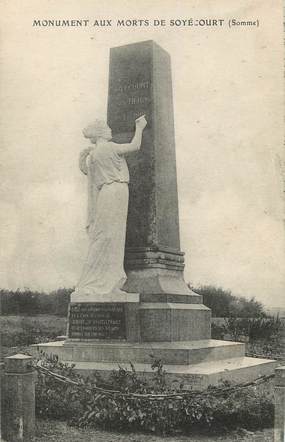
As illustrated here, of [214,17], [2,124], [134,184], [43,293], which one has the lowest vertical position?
[43,293]

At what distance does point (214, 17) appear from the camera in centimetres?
817

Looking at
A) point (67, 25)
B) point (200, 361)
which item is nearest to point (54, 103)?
point (67, 25)

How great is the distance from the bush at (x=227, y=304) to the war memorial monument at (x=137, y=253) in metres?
2.65

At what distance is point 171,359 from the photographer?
7441 mm

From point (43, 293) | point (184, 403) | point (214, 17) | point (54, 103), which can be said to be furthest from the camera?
point (43, 293)

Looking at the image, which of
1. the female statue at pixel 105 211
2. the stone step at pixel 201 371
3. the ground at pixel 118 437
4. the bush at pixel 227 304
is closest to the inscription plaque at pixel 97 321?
the female statue at pixel 105 211

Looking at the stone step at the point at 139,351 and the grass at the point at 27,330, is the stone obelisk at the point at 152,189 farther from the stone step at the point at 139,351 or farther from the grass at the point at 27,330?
the grass at the point at 27,330

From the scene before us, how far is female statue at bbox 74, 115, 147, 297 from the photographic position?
27.3ft

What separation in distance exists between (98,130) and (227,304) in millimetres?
5009

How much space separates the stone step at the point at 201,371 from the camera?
683cm

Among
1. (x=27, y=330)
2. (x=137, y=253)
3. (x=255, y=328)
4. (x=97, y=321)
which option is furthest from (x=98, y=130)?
(x=255, y=328)

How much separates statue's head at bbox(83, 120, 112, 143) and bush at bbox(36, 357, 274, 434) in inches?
125

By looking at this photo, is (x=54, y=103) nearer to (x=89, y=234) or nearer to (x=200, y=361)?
(x=89, y=234)

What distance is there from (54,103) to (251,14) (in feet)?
11.2
